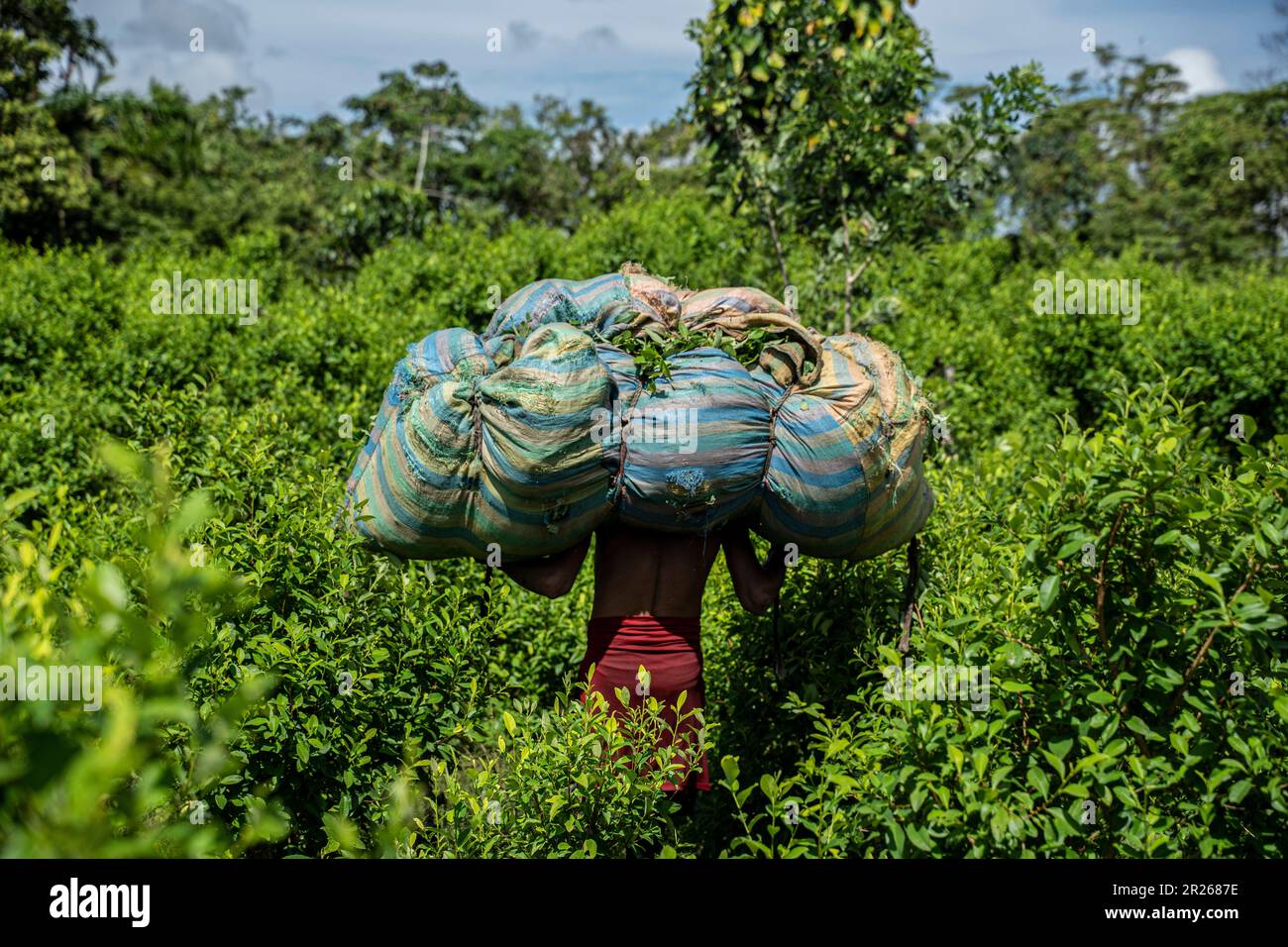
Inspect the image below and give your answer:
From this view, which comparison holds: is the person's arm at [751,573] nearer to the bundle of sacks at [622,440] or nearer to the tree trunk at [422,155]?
the bundle of sacks at [622,440]

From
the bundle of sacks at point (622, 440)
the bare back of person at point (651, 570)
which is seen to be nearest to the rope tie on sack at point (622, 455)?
the bundle of sacks at point (622, 440)

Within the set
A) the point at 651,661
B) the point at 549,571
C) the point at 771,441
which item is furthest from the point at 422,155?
the point at 771,441

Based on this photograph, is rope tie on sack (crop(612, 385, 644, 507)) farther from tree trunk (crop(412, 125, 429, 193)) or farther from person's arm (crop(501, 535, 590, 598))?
tree trunk (crop(412, 125, 429, 193))

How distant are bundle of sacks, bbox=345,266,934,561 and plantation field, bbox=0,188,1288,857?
1.34 feet

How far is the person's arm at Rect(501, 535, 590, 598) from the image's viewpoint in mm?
3334

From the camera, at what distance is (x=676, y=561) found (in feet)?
11.1

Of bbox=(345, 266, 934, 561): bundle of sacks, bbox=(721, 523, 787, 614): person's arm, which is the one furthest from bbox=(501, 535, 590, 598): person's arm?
bbox=(721, 523, 787, 614): person's arm

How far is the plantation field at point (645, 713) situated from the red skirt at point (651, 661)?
0.75 ft

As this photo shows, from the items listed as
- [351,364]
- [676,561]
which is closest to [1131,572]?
[676,561]

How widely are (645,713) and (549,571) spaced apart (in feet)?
1.90

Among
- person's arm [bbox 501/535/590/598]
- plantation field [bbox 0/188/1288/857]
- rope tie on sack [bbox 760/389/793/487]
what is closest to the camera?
plantation field [bbox 0/188/1288/857]

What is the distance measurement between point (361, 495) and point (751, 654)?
186cm

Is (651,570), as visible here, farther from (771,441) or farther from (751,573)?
(771,441)
